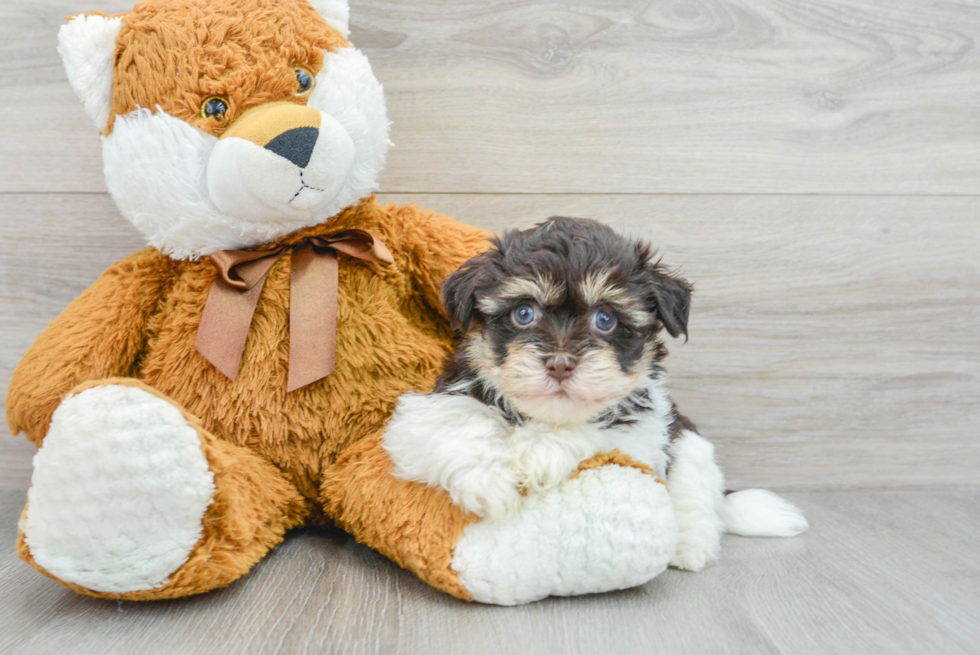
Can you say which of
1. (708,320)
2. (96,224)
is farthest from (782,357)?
(96,224)

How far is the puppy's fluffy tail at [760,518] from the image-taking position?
1.50 m

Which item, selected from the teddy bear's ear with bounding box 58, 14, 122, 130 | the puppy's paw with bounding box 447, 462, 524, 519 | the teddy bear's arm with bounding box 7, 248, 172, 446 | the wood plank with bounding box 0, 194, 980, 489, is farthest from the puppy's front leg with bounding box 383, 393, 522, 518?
the teddy bear's ear with bounding box 58, 14, 122, 130

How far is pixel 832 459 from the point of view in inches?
70.8

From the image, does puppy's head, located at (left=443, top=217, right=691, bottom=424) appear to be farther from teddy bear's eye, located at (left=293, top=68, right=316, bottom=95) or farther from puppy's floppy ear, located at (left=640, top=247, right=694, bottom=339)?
teddy bear's eye, located at (left=293, top=68, right=316, bottom=95)

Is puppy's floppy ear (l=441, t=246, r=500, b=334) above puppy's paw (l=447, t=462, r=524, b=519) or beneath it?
above

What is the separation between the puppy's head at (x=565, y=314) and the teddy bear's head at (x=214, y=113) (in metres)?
0.33

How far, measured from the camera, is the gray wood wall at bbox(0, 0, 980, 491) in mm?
1642

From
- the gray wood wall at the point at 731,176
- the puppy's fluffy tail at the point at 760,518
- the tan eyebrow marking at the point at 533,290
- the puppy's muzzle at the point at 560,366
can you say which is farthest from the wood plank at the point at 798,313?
the puppy's muzzle at the point at 560,366

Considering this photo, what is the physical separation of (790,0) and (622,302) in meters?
1.04

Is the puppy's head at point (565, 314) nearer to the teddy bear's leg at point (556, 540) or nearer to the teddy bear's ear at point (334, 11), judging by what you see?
the teddy bear's leg at point (556, 540)

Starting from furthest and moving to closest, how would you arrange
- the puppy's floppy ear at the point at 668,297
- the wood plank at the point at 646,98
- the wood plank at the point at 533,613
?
the wood plank at the point at 646,98 → the puppy's floppy ear at the point at 668,297 → the wood plank at the point at 533,613

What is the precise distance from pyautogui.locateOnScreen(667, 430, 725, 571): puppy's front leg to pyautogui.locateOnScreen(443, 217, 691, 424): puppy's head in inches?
10.0

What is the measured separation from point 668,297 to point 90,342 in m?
1.01

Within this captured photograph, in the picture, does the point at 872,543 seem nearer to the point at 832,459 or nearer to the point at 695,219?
the point at 832,459
